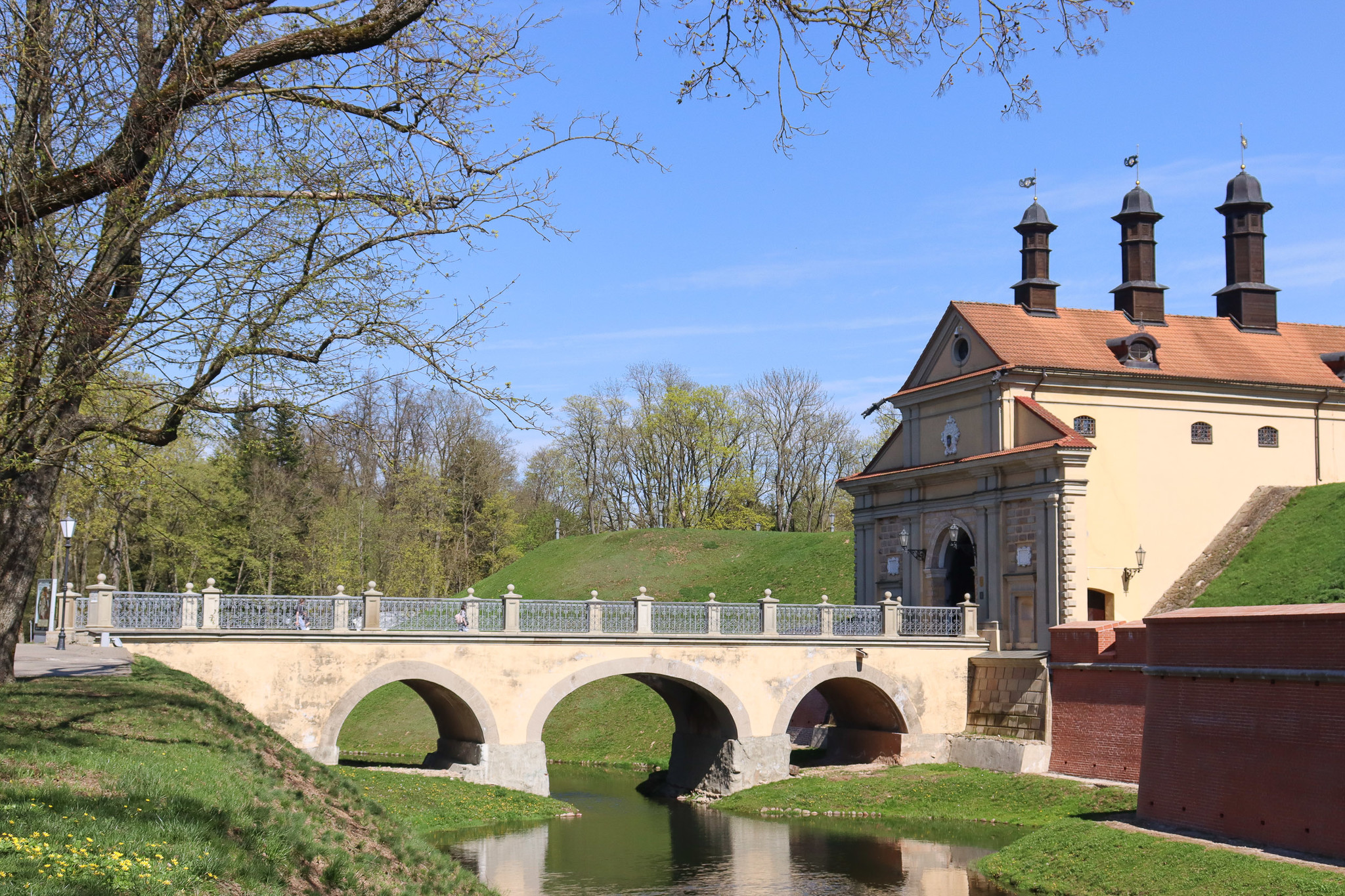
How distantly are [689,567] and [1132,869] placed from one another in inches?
1380

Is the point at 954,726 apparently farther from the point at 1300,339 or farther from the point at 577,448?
the point at 577,448

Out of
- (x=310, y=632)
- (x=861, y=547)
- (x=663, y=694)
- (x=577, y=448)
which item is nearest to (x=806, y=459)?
(x=577, y=448)

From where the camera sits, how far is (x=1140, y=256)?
1356 inches

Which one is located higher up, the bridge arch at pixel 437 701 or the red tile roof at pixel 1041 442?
the red tile roof at pixel 1041 442

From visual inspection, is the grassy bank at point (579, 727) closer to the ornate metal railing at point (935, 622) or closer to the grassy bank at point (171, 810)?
the ornate metal railing at point (935, 622)

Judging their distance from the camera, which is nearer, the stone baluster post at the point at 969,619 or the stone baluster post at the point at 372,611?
the stone baluster post at the point at 372,611

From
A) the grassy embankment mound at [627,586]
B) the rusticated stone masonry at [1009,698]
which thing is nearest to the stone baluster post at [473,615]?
the grassy embankment mound at [627,586]

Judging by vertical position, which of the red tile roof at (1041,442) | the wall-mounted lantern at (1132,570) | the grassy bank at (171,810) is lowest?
the grassy bank at (171,810)

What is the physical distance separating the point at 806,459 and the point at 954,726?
3822cm

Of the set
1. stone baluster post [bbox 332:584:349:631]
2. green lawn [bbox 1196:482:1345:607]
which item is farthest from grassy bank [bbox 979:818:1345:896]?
stone baluster post [bbox 332:584:349:631]

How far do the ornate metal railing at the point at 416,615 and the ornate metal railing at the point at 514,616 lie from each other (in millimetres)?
27

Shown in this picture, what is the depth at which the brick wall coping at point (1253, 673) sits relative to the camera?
61.9 ft

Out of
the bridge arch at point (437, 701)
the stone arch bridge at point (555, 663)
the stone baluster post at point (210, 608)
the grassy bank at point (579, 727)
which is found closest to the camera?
the stone baluster post at point (210, 608)

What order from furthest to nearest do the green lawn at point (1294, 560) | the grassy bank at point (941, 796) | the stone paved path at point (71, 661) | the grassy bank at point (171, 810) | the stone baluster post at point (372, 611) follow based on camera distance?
the green lawn at point (1294, 560)
the stone baluster post at point (372, 611)
the grassy bank at point (941, 796)
the stone paved path at point (71, 661)
the grassy bank at point (171, 810)
